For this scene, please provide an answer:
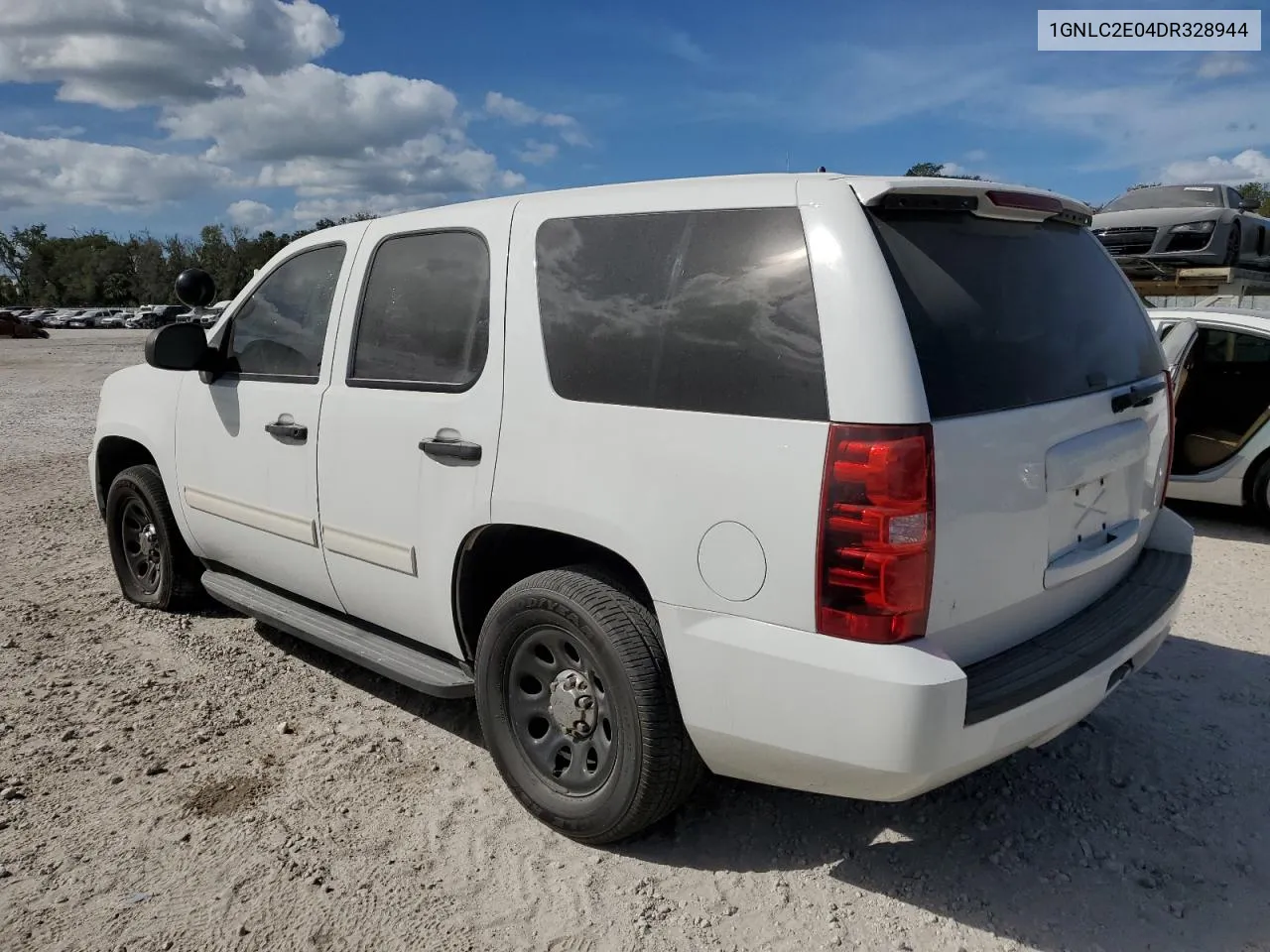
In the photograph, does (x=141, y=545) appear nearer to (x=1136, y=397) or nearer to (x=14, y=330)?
(x=1136, y=397)

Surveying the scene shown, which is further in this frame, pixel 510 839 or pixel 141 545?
pixel 141 545

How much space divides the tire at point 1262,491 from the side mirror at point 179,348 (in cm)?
670

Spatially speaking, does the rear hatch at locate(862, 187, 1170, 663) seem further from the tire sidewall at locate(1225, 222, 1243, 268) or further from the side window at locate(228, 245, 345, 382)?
the tire sidewall at locate(1225, 222, 1243, 268)

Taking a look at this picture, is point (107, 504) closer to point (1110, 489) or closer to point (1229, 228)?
point (1110, 489)

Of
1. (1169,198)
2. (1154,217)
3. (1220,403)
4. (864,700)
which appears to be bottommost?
(864,700)

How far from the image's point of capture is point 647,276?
2658 mm

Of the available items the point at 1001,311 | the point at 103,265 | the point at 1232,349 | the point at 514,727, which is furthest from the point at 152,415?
the point at 103,265

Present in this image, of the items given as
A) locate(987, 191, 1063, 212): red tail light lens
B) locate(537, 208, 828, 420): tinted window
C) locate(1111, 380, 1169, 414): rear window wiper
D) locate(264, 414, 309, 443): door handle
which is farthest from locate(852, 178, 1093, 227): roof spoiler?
locate(264, 414, 309, 443): door handle

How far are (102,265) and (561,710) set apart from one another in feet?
375

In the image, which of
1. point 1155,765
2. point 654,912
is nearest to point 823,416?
point 654,912

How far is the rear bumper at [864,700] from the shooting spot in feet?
7.11

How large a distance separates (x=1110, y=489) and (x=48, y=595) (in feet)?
17.8

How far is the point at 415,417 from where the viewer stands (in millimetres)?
3164

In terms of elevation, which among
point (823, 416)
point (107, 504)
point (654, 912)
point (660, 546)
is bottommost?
point (654, 912)
